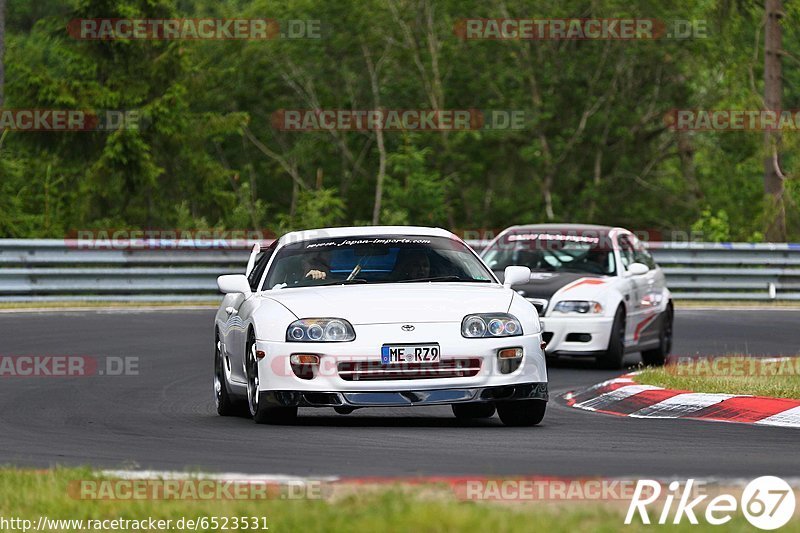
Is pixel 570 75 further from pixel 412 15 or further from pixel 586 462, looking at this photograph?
pixel 586 462

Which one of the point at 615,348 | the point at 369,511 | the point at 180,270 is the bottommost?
the point at 615,348

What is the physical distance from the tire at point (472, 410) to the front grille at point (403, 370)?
0.26 meters

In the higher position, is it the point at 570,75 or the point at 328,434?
the point at 570,75

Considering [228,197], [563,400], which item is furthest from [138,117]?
[563,400]

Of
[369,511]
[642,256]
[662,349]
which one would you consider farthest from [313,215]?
[369,511]

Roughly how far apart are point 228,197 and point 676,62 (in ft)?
50.0

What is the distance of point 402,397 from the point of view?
34.8 ft

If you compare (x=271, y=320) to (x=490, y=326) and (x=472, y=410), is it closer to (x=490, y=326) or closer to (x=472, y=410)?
(x=490, y=326)

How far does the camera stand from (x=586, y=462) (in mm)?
8555

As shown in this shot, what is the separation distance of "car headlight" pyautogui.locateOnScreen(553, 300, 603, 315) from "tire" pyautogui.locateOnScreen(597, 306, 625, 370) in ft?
0.71

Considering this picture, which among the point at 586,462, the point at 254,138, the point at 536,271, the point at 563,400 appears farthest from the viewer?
the point at 254,138

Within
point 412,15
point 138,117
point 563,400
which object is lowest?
point 563,400

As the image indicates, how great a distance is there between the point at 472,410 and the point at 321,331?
1.42 m

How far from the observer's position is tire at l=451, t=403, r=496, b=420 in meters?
11.1
